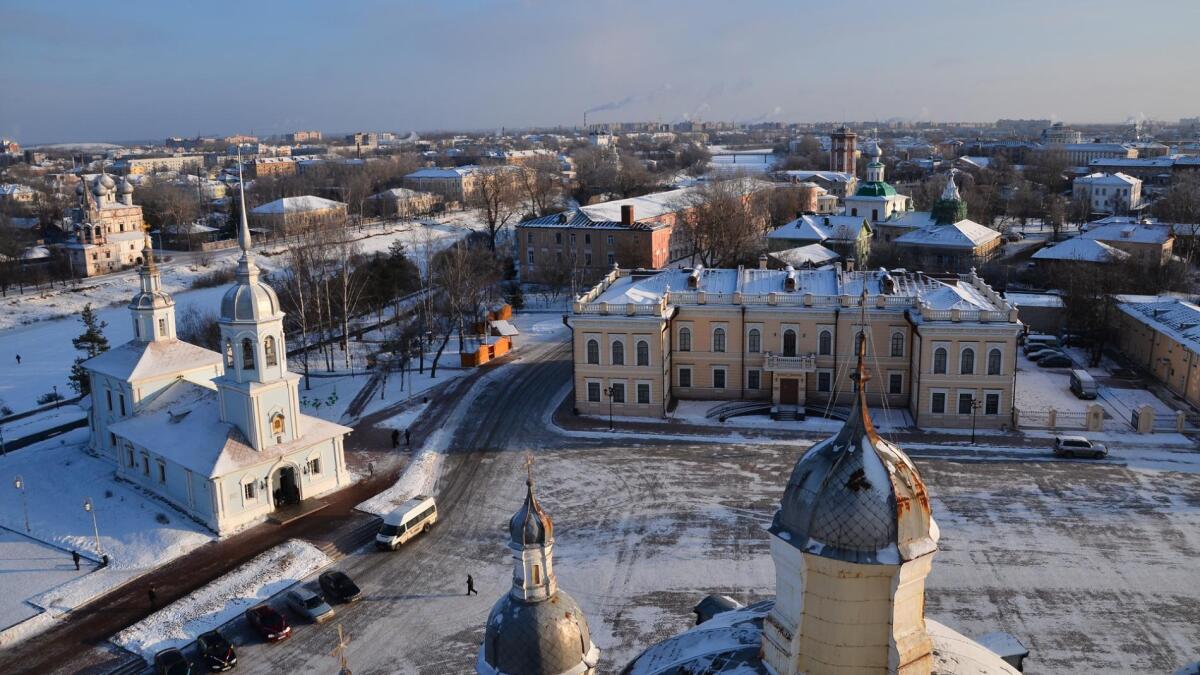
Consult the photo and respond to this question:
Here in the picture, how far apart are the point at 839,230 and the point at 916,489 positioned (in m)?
60.3

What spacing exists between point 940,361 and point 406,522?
20725mm

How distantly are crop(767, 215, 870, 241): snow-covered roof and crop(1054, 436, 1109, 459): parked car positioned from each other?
119 feet

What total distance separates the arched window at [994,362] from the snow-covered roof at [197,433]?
23553mm

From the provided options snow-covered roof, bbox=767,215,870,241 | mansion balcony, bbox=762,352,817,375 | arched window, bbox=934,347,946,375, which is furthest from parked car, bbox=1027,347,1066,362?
snow-covered roof, bbox=767,215,870,241

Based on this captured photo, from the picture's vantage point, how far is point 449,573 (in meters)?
24.0

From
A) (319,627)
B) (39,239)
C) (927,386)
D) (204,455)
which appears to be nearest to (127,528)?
(204,455)

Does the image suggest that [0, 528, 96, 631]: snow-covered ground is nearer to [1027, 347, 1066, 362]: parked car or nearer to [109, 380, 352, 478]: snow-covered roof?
[109, 380, 352, 478]: snow-covered roof

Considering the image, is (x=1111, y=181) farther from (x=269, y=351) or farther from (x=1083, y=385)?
(x=269, y=351)

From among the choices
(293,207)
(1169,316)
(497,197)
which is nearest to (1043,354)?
(1169,316)

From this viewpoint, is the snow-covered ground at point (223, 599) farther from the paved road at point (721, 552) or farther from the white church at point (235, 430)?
the white church at point (235, 430)

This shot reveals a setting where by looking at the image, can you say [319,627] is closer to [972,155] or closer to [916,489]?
[916,489]

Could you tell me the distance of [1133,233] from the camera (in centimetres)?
6231

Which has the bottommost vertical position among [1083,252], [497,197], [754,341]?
[754,341]

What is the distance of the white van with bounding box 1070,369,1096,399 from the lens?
36969 mm
